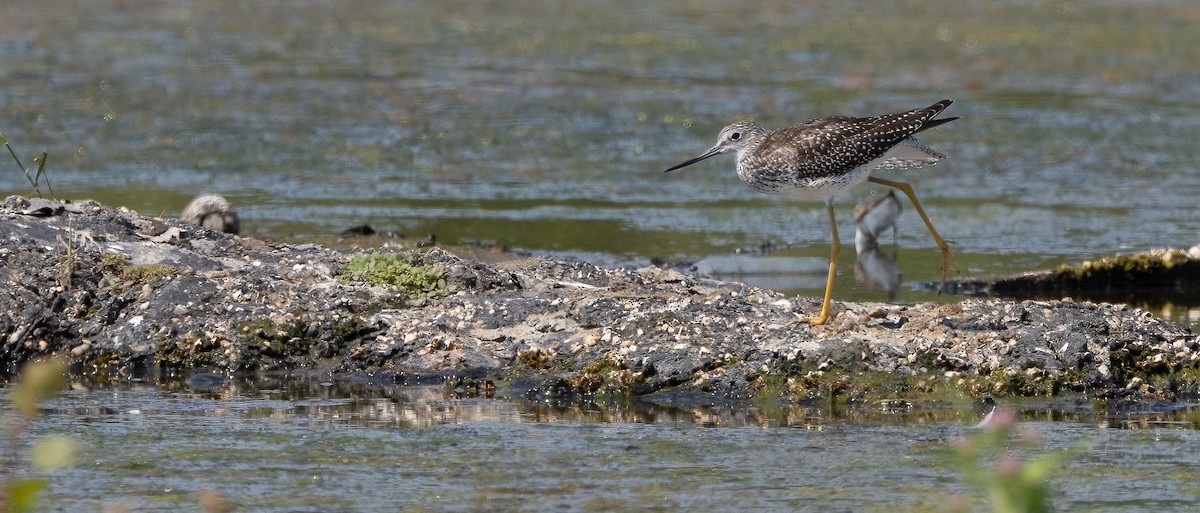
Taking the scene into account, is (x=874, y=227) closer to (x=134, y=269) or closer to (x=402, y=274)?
(x=402, y=274)

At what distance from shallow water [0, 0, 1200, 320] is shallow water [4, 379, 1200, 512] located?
3.45 meters

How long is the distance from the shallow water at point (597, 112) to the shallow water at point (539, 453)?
3.45 metres

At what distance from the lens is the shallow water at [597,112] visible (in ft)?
40.8

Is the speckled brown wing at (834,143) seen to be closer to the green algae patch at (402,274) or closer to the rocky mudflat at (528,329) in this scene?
the rocky mudflat at (528,329)

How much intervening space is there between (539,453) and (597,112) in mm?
11000

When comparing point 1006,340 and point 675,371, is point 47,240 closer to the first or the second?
point 675,371

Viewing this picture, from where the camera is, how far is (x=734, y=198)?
1359 cm

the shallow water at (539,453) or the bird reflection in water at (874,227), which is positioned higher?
the bird reflection in water at (874,227)

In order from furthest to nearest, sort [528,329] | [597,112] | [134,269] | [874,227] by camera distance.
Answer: [597,112] → [874,227] → [134,269] → [528,329]

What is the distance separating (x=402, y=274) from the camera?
8125 millimetres

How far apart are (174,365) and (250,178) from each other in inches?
253

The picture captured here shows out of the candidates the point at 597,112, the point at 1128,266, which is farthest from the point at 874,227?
the point at 597,112

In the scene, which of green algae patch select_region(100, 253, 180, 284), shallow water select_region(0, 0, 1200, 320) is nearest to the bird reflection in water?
shallow water select_region(0, 0, 1200, 320)

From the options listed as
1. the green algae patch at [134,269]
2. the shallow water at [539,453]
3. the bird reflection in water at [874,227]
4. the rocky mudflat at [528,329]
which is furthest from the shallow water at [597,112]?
the shallow water at [539,453]
